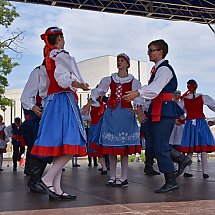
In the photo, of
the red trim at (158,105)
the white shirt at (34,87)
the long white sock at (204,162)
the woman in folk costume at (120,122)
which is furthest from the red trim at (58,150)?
the long white sock at (204,162)

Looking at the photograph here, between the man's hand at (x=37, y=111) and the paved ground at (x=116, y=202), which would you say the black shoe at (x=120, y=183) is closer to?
the paved ground at (x=116, y=202)

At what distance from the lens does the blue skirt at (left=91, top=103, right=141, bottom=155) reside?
4203 mm

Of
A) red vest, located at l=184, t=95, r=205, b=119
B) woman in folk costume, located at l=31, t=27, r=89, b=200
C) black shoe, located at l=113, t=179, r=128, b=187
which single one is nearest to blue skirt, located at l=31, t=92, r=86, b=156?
woman in folk costume, located at l=31, t=27, r=89, b=200

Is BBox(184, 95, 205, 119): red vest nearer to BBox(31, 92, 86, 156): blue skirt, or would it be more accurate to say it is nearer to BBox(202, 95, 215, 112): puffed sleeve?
BBox(202, 95, 215, 112): puffed sleeve

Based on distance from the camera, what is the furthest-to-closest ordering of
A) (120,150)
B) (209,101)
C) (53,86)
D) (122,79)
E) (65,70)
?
(209,101), (122,79), (120,150), (53,86), (65,70)

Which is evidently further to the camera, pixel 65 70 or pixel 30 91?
pixel 30 91

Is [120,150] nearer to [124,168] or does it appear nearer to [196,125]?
[124,168]

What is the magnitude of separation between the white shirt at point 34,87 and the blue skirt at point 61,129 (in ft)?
1.17

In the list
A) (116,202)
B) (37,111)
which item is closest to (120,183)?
(116,202)

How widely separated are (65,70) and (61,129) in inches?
18.0

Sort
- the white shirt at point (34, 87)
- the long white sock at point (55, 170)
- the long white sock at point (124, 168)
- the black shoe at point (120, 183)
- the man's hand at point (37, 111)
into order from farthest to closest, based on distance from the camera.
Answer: the long white sock at point (124, 168), the black shoe at point (120, 183), the white shirt at point (34, 87), the man's hand at point (37, 111), the long white sock at point (55, 170)

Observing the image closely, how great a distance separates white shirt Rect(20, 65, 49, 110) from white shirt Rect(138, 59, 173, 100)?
847mm

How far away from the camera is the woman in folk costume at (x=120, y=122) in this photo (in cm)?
421

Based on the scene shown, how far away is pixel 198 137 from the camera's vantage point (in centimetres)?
541
